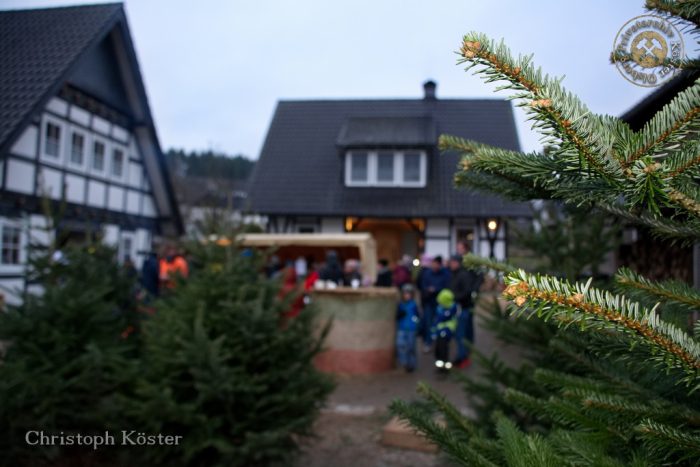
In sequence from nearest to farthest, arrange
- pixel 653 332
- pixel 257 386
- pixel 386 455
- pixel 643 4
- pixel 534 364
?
pixel 653 332, pixel 643 4, pixel 534 364, pixel 257 386, pixel 386 455

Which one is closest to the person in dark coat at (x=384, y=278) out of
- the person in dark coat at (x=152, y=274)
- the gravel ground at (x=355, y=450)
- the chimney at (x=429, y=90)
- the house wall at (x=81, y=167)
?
the gravel ground at (x=355, y=450)

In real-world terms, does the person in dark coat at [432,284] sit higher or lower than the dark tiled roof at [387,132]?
lower

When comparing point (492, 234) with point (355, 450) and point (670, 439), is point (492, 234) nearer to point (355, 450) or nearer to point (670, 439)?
point (355, 450)

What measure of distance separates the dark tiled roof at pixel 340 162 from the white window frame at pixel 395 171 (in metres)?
0.21

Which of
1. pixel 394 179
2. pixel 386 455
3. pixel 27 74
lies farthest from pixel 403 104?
pixel 386 455

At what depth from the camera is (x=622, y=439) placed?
49.1 inches

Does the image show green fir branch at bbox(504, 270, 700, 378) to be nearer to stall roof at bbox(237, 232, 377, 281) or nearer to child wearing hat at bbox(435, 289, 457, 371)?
child wearing hat at bbox(435, 289, 457, 371)

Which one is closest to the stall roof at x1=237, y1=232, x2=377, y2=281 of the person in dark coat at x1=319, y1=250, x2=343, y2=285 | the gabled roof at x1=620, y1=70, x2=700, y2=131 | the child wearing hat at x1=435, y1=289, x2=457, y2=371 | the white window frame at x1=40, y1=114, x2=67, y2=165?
the person in dark coat at x1=319, y1=250, x2=343, y2=285

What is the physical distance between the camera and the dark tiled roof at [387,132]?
61.7ft

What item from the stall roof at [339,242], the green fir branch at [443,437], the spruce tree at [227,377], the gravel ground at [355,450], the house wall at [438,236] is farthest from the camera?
the house wall at [438,236]

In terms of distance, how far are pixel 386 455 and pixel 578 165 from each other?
196 inches

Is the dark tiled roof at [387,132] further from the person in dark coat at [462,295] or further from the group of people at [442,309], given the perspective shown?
the person in dark coat at [462,295]

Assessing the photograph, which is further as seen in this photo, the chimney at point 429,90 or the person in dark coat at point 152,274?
the chimney at point 429,90

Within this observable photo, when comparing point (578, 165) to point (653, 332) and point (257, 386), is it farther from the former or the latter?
point (257, 386)
